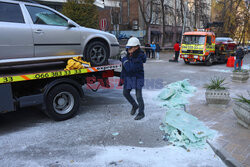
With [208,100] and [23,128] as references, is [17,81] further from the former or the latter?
[208,100]

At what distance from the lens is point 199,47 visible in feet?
52.0

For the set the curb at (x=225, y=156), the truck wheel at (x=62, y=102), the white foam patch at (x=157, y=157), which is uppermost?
the truck wheel at (x=62, y=102)

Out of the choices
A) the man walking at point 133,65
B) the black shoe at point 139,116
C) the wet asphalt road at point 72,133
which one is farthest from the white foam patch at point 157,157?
the man walking at point 133,65

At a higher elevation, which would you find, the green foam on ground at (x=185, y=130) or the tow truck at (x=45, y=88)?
the tow truck at (x=45, y=88)

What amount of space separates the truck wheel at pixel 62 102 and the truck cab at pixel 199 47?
12664 millimetres

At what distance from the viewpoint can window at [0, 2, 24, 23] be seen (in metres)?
4.52

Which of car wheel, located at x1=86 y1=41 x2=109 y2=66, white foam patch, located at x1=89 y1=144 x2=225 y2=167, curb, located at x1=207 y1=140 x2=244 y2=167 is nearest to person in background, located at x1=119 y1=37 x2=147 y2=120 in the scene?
car wheel, located at x1=86 y1=41 x2=109 y2=66

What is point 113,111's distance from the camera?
5930 millimetres

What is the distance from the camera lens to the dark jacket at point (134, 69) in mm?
4941

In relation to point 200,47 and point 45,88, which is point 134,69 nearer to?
point 45,88

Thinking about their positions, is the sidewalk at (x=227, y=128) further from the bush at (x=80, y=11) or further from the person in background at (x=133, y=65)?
the bush at (x=80, y=11)

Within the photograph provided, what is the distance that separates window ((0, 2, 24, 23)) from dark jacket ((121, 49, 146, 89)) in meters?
2.43

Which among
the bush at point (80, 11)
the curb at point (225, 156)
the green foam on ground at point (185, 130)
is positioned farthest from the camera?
the bush at point (80, 11)

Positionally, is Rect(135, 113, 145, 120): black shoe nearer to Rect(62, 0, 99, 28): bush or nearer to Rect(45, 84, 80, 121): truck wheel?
Rect(45, 84, 80, 121): truck wheel
